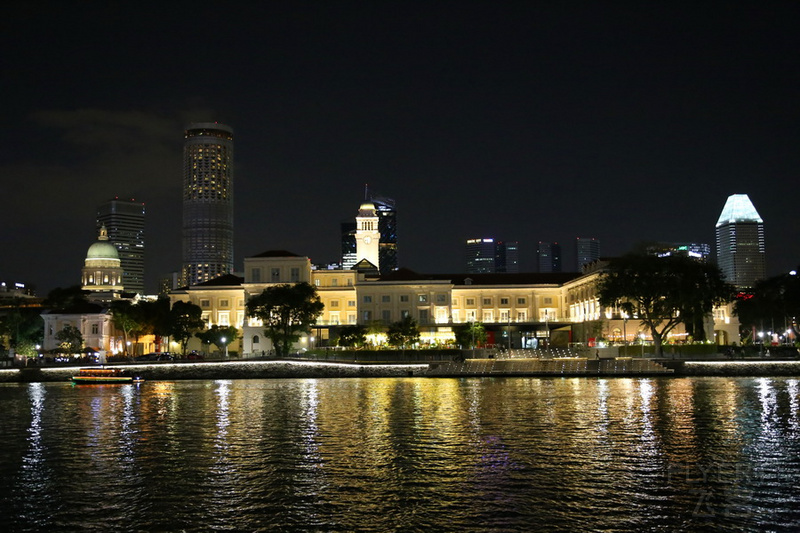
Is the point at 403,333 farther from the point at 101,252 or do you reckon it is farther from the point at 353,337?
the point at 101,252

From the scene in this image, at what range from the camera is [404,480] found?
27.5 metres

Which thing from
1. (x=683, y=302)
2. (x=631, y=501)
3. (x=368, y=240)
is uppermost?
(x=368, y=240)

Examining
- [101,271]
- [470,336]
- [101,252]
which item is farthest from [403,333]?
[101,252]

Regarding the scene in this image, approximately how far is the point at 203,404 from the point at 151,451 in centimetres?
2179

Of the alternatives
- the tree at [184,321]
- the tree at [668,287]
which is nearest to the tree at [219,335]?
the tree at [184,321]

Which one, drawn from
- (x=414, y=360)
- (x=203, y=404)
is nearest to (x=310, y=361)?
(x=414, y=360)

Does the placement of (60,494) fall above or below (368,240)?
below

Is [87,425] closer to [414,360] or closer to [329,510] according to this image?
[329,510]

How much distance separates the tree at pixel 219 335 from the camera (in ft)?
390

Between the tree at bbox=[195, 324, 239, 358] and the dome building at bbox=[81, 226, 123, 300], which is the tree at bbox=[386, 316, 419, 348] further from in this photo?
the dome building at bbox=[81, 226, 123, 300]

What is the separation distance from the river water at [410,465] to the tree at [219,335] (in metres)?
63.8

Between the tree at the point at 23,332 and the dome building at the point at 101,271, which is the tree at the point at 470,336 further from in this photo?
the dome building at the point at 101,271

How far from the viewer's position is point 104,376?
8619 centimetres

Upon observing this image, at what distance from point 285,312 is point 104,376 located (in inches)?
1007
